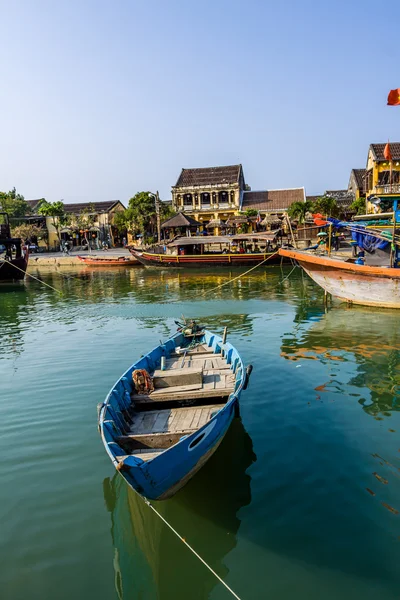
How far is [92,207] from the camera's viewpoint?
192 feet

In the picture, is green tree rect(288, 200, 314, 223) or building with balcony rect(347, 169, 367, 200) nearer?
green tree rect(288, 200, 314, 223)

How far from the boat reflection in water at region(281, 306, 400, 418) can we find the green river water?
3.3 inches

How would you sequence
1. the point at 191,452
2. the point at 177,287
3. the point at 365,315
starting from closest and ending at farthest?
the point at 191,452
the point at 365,315
the point at 177,287

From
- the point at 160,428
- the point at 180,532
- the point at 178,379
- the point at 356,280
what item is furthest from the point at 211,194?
the point at 180,532

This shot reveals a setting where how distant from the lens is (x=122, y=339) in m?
15.9

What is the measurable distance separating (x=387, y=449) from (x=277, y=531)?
2.96 metres

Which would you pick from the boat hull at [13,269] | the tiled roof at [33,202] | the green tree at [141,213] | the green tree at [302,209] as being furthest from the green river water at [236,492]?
the tiled roof at [33,202]

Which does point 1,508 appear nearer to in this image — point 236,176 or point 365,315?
point 365,315

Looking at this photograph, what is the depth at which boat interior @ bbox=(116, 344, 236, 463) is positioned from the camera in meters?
6.28

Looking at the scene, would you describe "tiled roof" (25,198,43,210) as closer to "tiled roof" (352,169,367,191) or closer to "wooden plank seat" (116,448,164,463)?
"tiled roof" (352,169,367,191)

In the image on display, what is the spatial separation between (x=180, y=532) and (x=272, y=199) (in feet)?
171

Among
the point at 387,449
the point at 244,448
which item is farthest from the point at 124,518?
the point at 387,449

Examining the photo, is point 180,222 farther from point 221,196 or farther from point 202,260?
point 221,196

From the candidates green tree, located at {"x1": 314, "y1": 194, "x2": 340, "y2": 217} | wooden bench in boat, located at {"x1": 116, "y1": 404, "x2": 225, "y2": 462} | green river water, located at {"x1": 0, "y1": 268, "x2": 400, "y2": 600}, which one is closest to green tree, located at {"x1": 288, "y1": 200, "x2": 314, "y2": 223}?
green tree, located at {"x1": 314, "y1": 194, "x2": 340, "y2": 217}
